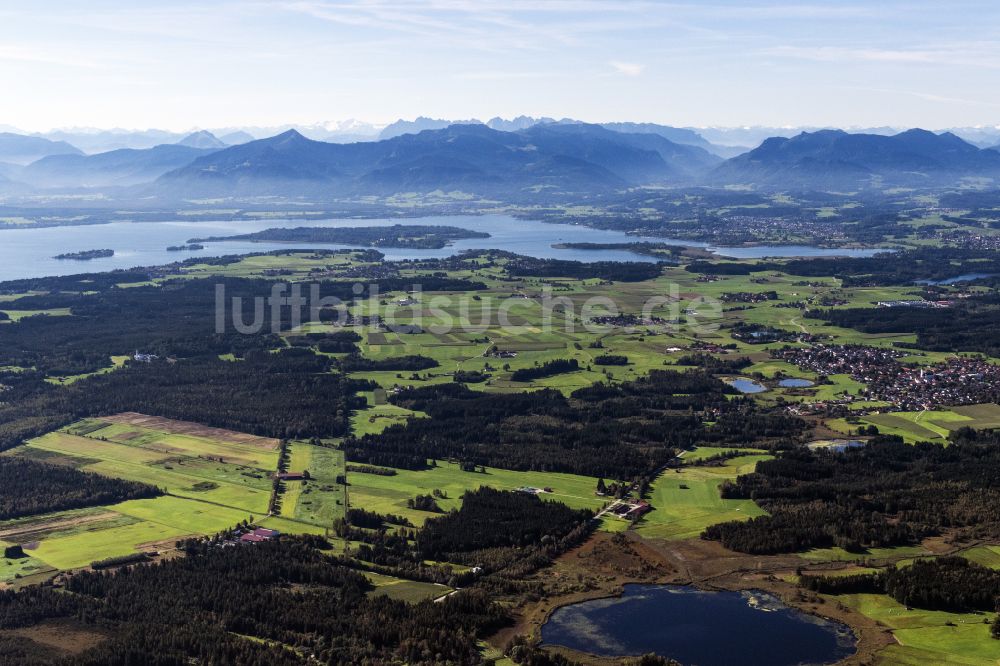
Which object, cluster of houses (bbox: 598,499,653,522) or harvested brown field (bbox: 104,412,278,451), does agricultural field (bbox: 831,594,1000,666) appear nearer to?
cluster of houses (bbox: 598,499,653,522)

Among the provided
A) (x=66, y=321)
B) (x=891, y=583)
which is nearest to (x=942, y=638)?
(x=891, y=583)

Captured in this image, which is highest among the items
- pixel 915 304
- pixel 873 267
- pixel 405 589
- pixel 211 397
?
pixel 873 267

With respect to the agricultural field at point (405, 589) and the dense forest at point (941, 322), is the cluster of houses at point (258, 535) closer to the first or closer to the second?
the agricultural field at point (405, 589)

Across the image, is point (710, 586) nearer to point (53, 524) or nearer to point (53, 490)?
point (53, 524)

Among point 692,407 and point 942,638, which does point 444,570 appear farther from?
point 692,407

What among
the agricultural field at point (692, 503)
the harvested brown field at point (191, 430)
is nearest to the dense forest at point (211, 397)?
the harvested brown field at point (191, 430)

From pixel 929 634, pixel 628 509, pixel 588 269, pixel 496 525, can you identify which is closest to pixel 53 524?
pixel 496 525
